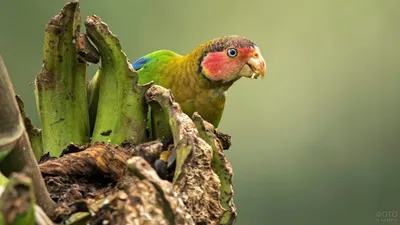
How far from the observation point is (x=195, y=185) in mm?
567

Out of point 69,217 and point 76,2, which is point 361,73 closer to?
point 76,2

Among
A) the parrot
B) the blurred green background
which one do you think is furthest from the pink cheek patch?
the blurred green background

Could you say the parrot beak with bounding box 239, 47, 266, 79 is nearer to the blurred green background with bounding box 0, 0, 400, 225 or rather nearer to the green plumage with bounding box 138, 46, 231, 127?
the green plumage with bounding box 138, 46, 231, 127

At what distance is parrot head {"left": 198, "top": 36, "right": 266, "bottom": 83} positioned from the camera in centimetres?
110

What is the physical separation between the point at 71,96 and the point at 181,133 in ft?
0.93

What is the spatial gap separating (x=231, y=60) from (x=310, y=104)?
3.25 feet

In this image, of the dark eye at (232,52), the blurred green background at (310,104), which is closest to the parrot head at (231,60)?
the dark eye at (232,52)

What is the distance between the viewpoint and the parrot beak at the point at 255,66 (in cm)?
109

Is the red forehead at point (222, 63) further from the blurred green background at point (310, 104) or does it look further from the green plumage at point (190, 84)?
the blurred green background at point (310, 104)

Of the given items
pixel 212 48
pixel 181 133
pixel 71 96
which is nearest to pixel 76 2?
pixel 71 96

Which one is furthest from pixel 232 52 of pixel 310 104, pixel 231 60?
pixel 310 104

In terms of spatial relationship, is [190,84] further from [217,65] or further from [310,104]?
[310,104]

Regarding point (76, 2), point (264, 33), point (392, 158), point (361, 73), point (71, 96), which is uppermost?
point (76, 2)

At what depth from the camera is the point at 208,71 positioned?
113 cm
